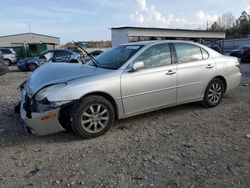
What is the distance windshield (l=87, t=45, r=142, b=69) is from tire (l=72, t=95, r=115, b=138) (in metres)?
0.77

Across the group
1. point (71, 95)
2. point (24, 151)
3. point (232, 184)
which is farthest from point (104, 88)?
point (232, 184)

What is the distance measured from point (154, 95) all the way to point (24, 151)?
2.35 metres

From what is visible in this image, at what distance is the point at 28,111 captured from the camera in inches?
161

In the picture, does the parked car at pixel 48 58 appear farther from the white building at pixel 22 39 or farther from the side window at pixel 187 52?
the white building at pixel 22 39

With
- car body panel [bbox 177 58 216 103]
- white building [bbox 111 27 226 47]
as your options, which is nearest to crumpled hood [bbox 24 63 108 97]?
car body panel [bbox 177 58 216 103]

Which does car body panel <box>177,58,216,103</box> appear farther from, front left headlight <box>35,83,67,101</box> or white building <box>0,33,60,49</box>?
white building <box>0,33,60,49</box>

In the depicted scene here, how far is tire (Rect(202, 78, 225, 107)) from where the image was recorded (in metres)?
5.65

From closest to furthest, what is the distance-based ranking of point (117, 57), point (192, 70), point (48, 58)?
1. point (117, 57)
2. point (192, 70)
3. point (48, 58)

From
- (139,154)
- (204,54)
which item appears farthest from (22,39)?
(139,154)

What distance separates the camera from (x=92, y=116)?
13.8 ft

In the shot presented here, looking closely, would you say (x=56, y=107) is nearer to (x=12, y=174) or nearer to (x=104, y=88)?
(x=104, y=88)

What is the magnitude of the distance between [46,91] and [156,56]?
2.12m

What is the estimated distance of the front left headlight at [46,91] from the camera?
157 inches

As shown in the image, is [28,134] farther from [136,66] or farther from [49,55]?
[49,55]
